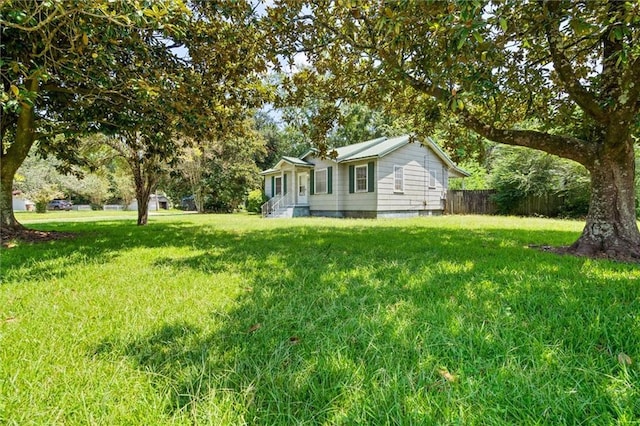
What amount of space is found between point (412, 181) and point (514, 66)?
10.1 m

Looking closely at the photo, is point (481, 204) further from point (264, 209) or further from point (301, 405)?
point (301, 405)

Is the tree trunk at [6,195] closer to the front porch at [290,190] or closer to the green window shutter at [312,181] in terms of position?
the front porch at [290,190]

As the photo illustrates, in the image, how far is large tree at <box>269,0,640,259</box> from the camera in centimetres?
337

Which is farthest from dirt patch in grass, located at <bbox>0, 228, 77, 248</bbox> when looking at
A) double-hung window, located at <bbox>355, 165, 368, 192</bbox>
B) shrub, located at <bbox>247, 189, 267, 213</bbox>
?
shrub, located at <bbox>247, 189, 267, 213</bbox>

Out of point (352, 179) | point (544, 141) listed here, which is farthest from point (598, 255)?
point (352, 179)

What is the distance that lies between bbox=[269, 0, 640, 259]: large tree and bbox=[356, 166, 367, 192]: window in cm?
782

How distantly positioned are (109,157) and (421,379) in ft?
44.5

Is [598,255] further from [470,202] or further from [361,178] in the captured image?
[470,202]

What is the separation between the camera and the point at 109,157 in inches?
465

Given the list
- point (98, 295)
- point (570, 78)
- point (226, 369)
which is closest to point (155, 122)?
point (98, 295)

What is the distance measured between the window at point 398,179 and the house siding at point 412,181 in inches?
5.5

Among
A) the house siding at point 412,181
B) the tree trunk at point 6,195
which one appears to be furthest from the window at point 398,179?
the tree trunk at point 6,195

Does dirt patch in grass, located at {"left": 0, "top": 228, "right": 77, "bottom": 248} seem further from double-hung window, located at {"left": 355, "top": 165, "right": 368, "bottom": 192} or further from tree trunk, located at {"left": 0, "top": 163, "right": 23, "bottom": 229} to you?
double-hung window, located at {"left": 355, "top": 165, "right": 368, "bottom": 192}

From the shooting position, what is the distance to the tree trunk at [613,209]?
4.90 metres
